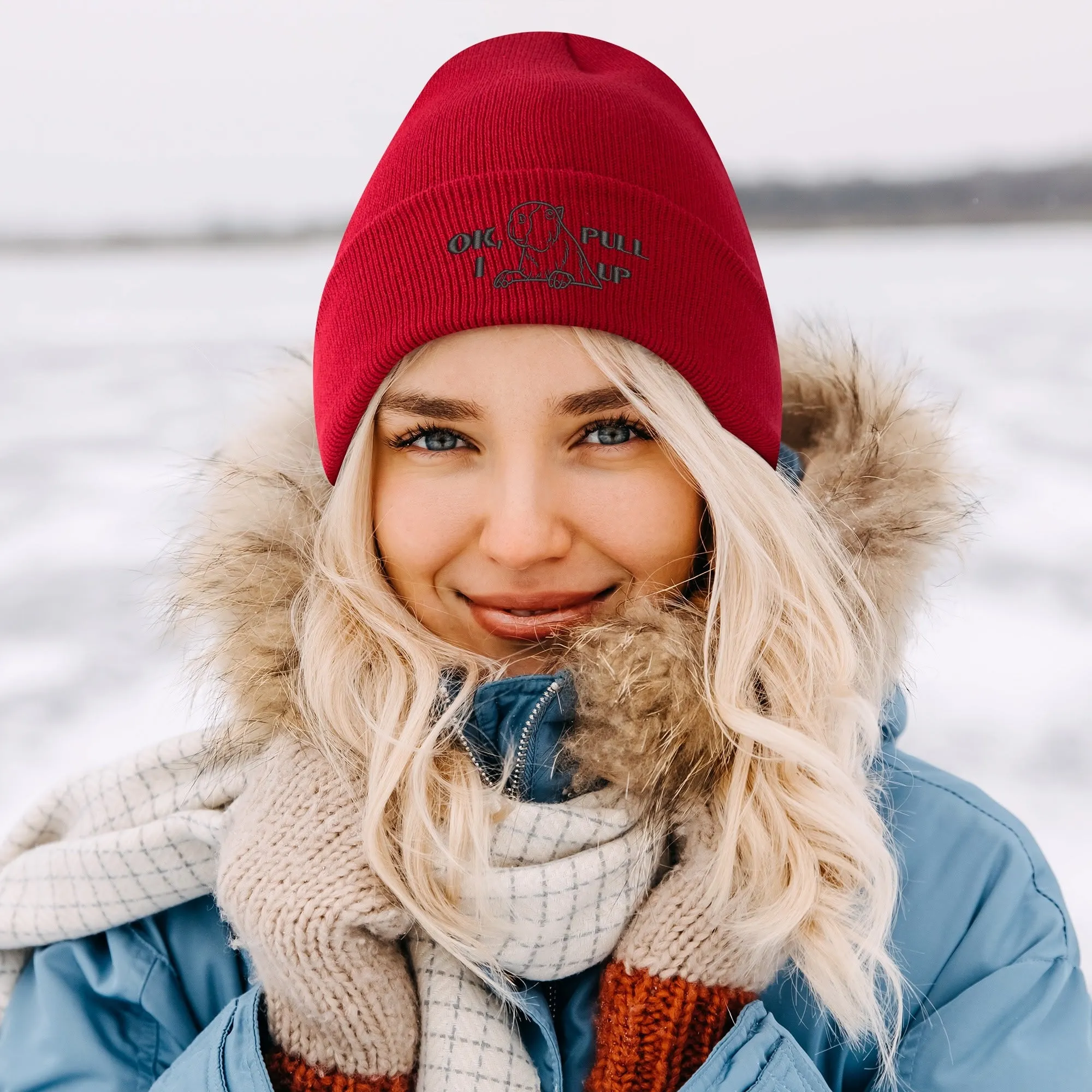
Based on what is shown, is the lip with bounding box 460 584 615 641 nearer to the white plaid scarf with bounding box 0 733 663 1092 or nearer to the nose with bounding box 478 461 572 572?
the nose with bounding box 478 461 572 572

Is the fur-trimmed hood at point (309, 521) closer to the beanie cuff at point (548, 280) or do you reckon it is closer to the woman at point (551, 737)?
the woman at point (551, 737)

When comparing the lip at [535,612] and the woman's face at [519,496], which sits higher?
the woman's face at [519,496]

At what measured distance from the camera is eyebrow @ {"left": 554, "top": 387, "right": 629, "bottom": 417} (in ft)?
3.00

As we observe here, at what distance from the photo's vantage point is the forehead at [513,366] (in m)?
0.91

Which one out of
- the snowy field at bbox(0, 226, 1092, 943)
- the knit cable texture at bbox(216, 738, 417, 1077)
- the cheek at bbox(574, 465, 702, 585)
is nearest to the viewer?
the knit cable texture at bbox(216, 738, 417, 1077)

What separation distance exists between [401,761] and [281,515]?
1.18ft

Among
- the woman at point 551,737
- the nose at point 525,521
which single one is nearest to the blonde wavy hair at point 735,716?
the woman at point 551,737

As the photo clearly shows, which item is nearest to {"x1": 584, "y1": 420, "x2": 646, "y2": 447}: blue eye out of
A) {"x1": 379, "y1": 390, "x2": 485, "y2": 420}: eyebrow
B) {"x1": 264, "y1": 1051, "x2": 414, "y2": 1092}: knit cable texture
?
{"x1": 379, "y1": 390, "x2": 485, "y2": 420}: eyebrow

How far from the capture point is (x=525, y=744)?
941mm

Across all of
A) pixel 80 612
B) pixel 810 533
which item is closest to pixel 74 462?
pixel 80 612

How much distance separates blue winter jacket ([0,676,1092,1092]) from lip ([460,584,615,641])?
0.08 meters

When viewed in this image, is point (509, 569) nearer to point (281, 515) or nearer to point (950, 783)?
point (281, 515)

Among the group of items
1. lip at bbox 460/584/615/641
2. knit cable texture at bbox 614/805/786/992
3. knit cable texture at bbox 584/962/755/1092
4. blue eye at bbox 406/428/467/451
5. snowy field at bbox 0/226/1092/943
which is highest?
blue eye at bbox 406/428/467/451

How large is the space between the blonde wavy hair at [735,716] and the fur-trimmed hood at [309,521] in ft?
0.11
